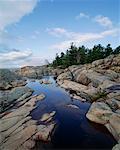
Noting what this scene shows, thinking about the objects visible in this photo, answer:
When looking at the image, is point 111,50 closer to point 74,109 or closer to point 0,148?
point 74,109

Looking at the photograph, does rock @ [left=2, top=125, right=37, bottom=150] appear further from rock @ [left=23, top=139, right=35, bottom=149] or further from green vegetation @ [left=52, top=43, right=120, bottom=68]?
green vegetation @ [left=52, top=43, right=120, bottom=68]

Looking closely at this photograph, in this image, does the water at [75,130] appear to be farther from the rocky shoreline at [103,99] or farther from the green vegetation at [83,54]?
the green vegetation at [83,54]

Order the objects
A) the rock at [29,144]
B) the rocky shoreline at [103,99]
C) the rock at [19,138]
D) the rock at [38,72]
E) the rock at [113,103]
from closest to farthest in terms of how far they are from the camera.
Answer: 1. the rock at [19,138]
2. the rock at [29,144]
3. the rocky shoreline at [103,99]
4. the rock at [113,103]
5. the rock at [38,72]

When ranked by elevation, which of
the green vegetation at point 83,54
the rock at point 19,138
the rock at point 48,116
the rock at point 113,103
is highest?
the green vegetation at point 83,54

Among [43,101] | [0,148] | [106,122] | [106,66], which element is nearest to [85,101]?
[43,101]

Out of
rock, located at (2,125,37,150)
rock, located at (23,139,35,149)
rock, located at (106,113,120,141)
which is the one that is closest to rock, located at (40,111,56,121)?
rock, located at (2,125,37,150)

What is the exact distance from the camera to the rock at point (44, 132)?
20134mm

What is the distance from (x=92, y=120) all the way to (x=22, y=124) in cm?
940

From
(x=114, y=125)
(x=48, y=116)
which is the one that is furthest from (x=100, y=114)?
(x=48, y=116)

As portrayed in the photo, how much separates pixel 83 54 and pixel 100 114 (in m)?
71.9

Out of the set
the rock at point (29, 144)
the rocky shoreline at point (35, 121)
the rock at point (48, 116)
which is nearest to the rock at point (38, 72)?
the rocky shoreline at point (35, 121)

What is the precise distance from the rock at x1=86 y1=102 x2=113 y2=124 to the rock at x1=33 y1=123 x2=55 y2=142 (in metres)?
6.00

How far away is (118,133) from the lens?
20094 mm

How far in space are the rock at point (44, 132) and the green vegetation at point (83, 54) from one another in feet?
211
